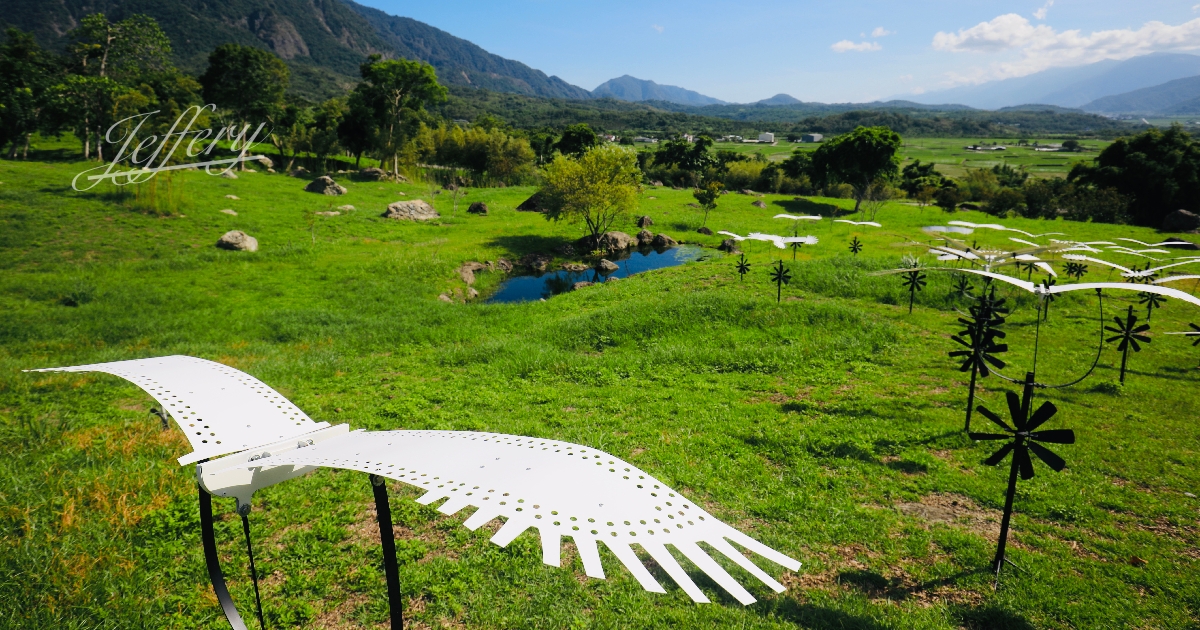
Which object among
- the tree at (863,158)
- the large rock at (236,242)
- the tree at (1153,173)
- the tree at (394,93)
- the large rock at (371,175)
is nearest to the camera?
the large rock at (236,242)

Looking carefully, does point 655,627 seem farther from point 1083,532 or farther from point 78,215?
point 78,215

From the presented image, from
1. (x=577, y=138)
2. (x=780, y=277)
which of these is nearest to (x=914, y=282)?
(x=780, y=277)

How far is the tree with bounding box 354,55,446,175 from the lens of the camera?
5516 centimetres

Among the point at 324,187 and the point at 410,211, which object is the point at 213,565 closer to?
the point at 410,211

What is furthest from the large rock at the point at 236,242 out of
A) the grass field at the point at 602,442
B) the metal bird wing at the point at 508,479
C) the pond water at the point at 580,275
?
the metal bird wing at the point at 508,479

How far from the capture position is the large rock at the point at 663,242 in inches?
1505

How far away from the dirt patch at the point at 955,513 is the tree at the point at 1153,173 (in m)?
52.3

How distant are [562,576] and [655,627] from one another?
131cm

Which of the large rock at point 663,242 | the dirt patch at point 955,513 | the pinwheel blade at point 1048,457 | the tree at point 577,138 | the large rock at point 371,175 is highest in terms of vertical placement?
the tree at point 577,138

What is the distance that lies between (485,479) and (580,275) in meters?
30.2

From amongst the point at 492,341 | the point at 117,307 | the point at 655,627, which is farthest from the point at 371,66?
the point at 655,627

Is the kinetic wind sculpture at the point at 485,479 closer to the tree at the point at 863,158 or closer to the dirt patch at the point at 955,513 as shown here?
the dirt patch at the point at 955,513

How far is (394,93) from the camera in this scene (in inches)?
2212

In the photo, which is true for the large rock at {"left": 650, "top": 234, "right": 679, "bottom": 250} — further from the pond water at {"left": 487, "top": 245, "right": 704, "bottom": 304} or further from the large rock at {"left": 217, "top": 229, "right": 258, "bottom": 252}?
the large rock at {"left": 217, "top": 229, "right": 258, "bottom": 252}
